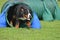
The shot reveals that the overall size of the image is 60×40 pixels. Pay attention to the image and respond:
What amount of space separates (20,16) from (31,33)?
3.68ft

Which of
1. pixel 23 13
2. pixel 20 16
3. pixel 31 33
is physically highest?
pixel 23 13

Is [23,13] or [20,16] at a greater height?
[23,13]

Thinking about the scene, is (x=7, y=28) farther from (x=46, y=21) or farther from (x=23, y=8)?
(x=46, y=21)

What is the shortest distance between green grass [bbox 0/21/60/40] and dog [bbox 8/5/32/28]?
434 millimetres

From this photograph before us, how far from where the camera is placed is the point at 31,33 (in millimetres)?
10273

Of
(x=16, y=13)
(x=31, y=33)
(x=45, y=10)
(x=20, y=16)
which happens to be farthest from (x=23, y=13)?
(x=45, y=10)

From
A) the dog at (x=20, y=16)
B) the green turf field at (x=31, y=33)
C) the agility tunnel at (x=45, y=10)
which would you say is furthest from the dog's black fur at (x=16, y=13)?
the agility tunnel at (x=45, y=10)

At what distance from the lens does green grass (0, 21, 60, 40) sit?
970cm

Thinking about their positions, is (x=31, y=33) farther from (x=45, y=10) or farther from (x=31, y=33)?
(x=45, y=10)

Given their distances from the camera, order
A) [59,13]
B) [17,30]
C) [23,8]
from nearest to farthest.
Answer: [17,30] < [23,8] < [59,13]

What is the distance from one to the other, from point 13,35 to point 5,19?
68.1 inches

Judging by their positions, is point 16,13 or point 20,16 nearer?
point 20,16

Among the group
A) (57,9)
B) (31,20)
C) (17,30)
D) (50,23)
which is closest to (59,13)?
(57,9)

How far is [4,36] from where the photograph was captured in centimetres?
994
